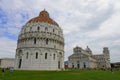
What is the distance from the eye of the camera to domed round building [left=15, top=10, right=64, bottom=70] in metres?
56.5

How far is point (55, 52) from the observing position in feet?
198

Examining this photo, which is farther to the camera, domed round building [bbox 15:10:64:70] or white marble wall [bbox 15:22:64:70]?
domed round building [bbox 15:10:64:70]

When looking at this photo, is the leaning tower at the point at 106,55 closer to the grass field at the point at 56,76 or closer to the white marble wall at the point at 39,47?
the white marble wall at the point at 39,47

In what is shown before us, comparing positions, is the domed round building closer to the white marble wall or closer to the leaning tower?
the white marble wall

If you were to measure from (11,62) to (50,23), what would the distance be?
70293 mm

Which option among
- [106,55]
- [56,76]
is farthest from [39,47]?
[106,55]

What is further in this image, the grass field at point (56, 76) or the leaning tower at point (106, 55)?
the leaning tower at point (106, 55)

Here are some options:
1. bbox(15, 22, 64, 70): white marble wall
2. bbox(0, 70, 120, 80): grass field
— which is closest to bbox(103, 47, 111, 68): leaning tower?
bbox(15, 22, 64, 70): white marble wall

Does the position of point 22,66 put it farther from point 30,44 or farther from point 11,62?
point 11,62

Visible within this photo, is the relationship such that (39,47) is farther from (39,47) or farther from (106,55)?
(106,55)

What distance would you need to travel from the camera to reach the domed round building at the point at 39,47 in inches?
2224

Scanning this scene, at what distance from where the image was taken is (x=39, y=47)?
5747cm

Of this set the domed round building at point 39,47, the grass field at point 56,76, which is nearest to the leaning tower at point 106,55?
the domed round building at point 39,47

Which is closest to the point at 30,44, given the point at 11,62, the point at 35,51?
the point at 35,51
